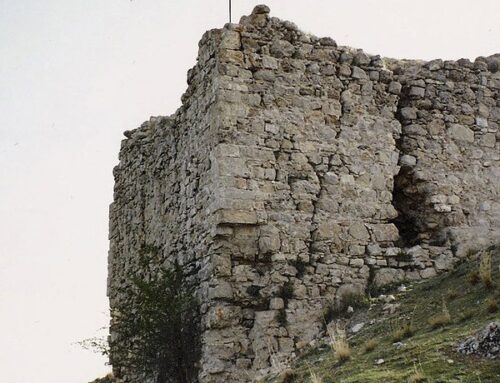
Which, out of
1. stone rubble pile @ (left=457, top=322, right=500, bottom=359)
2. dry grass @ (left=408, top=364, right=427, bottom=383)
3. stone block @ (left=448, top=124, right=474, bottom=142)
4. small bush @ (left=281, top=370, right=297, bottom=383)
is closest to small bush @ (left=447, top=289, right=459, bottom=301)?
small bush @ (left=281, top=370, right=297, bottom=383)

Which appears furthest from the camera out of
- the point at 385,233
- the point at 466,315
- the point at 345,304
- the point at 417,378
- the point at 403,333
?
the point at 385,233

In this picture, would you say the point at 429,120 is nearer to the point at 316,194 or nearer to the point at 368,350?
the point at 316,194

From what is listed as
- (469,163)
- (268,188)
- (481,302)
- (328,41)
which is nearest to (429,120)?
(469,163)

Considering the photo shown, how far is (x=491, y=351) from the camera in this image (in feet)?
24.0

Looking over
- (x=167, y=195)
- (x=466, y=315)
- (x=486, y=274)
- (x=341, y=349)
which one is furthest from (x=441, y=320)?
(x=167, y=195)

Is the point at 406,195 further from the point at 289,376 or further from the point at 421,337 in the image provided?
the point at 289,376

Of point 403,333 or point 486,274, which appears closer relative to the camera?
point 403,333

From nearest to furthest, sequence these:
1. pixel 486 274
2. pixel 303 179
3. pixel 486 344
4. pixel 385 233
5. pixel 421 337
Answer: pixel 486 344, pixel 421 337, pixel 486 274, pixel 303 179, pixel 385 233

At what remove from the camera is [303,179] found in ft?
38.4

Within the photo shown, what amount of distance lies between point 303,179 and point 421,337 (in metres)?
3.46

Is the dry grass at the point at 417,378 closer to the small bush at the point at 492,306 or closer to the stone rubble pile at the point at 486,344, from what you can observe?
the stone rubble pile at the point at 486,344

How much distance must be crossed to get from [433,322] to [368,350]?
0.79m

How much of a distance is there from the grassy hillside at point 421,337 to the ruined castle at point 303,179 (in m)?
0.73

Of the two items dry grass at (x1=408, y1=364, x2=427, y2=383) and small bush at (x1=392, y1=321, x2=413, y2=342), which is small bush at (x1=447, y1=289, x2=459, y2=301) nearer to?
small bush at (x1=392, y1=321, x2=413, y2=342)
